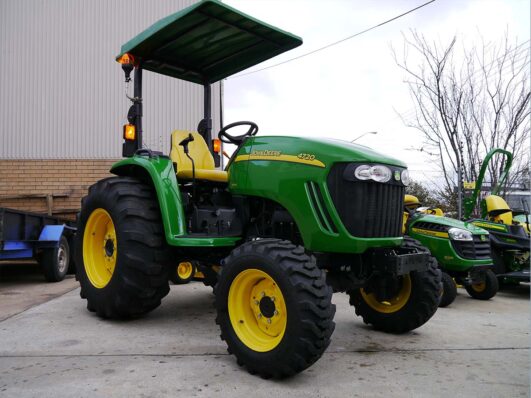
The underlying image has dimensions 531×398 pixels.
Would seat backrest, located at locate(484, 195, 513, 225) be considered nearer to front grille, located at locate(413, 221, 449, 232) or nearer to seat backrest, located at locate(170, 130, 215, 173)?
front grille, located at locate(413, 221, 449, 232)

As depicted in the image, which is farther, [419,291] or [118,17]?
[118,17]

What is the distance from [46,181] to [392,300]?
884 cm

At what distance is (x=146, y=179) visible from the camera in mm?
4527

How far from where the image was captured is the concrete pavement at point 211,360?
108 inches

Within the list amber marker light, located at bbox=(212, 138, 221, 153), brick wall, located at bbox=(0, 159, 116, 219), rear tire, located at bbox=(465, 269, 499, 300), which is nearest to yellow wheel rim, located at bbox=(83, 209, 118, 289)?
amber marker light, located at bbox=(212, 138, 221, 153)

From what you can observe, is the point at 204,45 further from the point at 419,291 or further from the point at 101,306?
the point at 419,291

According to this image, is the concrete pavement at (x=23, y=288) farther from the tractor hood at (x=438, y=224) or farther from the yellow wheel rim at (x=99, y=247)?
the tractor hood at (x=438, y=224)

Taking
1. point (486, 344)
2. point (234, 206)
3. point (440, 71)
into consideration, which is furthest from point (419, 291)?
point (440, 71)

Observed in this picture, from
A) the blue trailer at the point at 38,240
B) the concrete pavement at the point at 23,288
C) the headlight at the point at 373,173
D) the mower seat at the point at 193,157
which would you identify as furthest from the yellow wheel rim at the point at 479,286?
the blue trailer at the point at 38,240

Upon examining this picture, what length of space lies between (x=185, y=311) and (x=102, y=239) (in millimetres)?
1121

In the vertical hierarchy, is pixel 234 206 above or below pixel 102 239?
above

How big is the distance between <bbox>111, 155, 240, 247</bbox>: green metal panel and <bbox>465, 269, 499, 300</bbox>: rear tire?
4.36 meters

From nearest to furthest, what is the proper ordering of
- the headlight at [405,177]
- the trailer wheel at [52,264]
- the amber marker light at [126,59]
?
the headlight at [405,177], the amber marker light at [126,59], the trailer wheel at [52,264]

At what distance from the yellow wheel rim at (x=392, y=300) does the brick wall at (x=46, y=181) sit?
7828 millimetres
